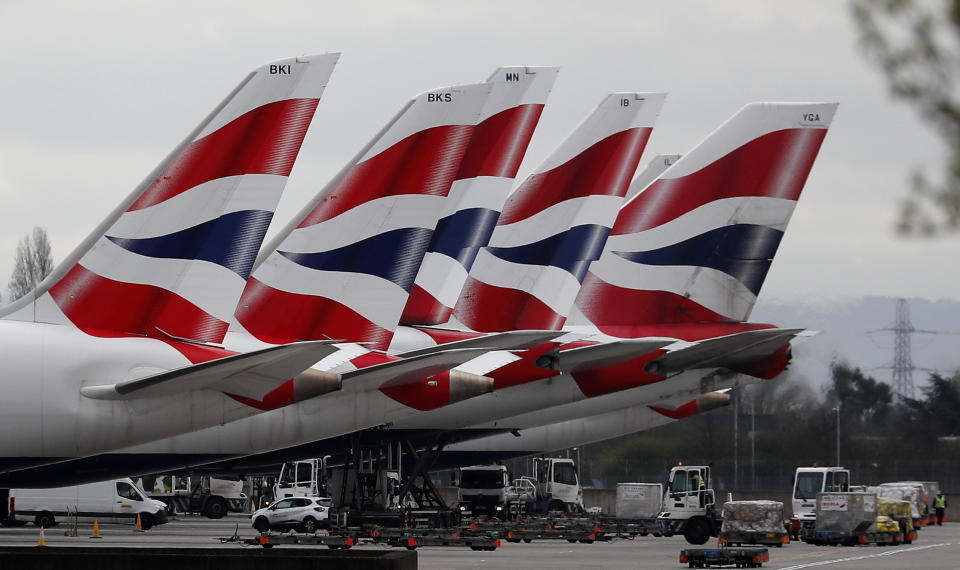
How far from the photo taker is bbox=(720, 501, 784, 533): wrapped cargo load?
38.4m

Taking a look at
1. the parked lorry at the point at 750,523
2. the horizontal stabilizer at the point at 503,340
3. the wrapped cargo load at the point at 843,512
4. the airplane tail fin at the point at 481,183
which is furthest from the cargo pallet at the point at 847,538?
the horizontal stabilizer at the point at 503,340

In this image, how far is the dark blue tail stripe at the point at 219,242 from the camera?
21781 millimetres

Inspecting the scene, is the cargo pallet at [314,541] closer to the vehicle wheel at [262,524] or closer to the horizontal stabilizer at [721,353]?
the horizontal stabilizer at [721,353]

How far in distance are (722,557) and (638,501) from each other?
1794 cm

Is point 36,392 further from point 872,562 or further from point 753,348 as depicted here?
point 872,562

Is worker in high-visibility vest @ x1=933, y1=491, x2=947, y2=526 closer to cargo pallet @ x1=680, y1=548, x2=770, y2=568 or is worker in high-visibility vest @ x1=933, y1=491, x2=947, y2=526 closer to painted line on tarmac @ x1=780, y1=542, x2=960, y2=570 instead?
painted line on tarmac @ x1=780, y1=542, x2=960, y2=570

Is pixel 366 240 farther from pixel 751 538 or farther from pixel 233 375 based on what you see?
pixel 751 538

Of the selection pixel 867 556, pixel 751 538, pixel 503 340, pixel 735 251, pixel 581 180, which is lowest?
pixel 867 556

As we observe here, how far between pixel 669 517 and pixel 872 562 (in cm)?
1070

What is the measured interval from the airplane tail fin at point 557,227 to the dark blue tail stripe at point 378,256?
734 centimetres

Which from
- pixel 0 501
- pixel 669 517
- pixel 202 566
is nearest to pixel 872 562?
pixel 669 517

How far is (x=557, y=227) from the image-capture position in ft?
112

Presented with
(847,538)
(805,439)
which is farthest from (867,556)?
(805,439)

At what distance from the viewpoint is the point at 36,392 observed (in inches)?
782
